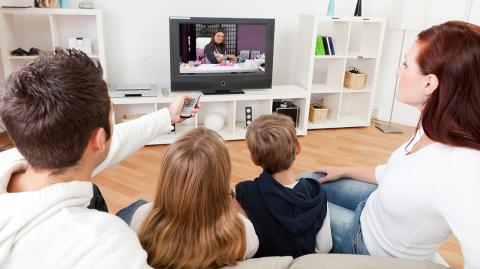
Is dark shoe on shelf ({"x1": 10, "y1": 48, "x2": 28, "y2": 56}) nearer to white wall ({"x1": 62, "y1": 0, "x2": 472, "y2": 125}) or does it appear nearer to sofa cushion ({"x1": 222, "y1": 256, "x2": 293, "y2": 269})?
white wall ({"x1": 62, "y1": 0, "x2": 472, "y2": 125})

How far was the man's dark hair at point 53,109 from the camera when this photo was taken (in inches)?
32.0

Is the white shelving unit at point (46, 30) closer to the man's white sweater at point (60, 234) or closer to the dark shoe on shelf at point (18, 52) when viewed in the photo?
the dark shoe on shelf at point (18, 52)

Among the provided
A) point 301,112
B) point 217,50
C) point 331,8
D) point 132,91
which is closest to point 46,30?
point 132,91

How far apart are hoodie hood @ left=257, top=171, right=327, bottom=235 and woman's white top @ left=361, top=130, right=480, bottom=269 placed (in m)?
0.20

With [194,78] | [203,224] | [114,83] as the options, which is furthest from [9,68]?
[203,224]

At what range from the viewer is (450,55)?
1128 mm

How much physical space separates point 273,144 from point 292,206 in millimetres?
257

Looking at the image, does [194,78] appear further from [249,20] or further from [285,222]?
[285,222]

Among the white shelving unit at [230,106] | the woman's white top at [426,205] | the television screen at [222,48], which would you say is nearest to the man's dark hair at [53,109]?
the woman's white top at [426,205]

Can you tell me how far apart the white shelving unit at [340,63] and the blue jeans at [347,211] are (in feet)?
7.27

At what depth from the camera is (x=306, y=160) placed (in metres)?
3.30

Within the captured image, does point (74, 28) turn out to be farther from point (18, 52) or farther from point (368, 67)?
point (368, 67)

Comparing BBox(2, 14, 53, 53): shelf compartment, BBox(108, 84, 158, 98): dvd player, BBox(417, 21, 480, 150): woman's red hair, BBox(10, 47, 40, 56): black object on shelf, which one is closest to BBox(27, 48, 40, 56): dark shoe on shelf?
BBox(10, 47, 40, 56): black object on shelf

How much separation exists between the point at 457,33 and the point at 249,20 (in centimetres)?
254
